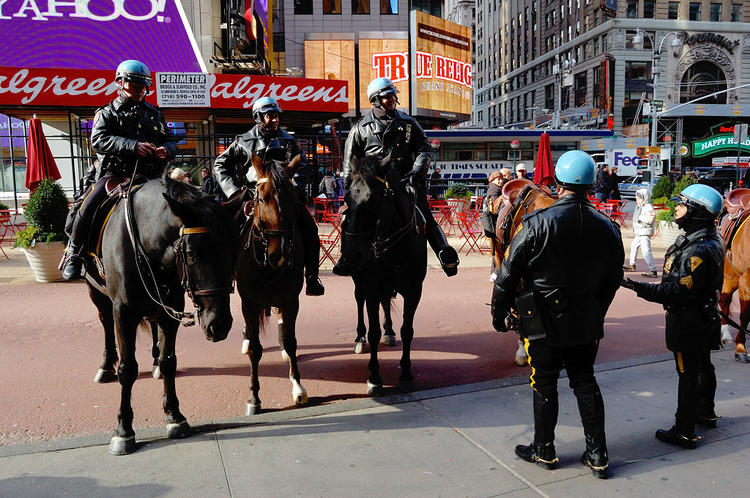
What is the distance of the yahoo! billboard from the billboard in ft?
58.0

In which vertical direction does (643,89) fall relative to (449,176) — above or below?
above

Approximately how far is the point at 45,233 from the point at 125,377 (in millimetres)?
8097

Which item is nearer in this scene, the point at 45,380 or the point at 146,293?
the point at 146,293

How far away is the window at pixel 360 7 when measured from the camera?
3741cm

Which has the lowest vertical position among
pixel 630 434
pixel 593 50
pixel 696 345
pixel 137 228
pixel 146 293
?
pixel 630 434

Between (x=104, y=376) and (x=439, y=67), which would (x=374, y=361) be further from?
(x=439, y=67)

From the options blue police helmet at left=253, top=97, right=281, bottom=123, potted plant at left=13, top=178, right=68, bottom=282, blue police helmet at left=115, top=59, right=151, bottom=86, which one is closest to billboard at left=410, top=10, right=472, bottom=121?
potted plant at left=13, top=178, right=68, bottom=282

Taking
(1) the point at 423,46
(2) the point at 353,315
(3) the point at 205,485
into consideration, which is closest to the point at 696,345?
(3) the point at 205,485

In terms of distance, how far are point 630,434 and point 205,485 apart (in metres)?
3.26

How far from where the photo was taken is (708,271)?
416 cm

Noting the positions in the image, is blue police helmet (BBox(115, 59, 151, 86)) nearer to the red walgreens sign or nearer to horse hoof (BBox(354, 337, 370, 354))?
horse hoof (BBox(354, 337, 370, 354))

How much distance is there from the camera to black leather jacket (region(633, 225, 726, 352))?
4156 mm

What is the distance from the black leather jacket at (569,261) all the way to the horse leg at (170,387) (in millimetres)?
2754

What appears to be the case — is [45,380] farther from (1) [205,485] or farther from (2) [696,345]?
(2) [696,345]
